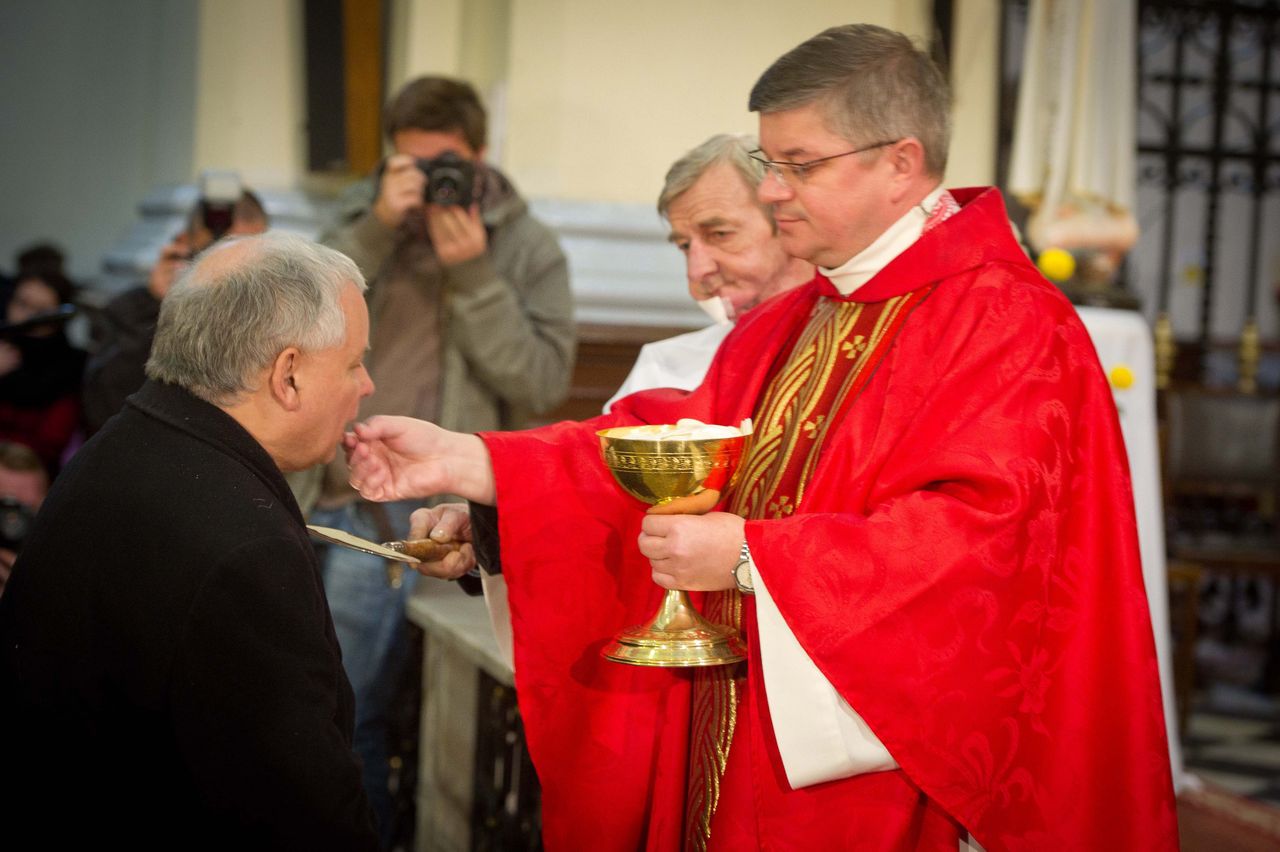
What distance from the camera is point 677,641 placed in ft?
6.55

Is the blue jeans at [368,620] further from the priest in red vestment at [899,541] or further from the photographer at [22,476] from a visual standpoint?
the priest in red vestment at [899,541]

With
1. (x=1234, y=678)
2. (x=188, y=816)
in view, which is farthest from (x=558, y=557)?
(x=1234, y=678)

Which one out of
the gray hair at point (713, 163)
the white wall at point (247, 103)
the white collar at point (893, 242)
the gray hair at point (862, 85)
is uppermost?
the white wall at point (247, 103)

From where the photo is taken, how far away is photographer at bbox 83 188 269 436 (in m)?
3.37

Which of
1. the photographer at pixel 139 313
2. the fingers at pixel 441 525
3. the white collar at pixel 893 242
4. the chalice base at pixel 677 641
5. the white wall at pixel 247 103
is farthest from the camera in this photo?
the white wall at pixel 247 103

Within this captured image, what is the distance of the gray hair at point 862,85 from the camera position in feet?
6.59

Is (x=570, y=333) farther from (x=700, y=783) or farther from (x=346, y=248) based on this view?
(x=700, y=783)

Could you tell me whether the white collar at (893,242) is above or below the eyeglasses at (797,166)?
below

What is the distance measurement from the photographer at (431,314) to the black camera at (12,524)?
31.5 inches

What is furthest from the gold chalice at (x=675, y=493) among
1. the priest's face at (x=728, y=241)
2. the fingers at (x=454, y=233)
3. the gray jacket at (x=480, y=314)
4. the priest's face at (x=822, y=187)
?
the fingers at (x=454, y=233)

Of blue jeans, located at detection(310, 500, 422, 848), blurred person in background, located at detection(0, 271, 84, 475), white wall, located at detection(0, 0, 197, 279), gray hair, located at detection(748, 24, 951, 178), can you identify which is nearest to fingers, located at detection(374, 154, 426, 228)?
blue jeans, located at detection(310, 500, 422, 848)

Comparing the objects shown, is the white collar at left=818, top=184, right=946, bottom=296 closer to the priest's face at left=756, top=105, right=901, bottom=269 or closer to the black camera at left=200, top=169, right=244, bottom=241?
the priest's face at left=756, top=105, right=901, bottom=269

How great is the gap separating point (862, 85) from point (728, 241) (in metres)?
0.65

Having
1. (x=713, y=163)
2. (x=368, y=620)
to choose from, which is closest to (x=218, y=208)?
(x=368, y=620)
